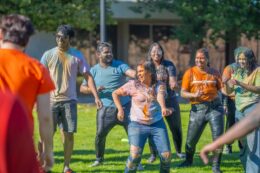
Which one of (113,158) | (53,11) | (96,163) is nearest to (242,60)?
(96,163)

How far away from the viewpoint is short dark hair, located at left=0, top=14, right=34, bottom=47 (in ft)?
15.4

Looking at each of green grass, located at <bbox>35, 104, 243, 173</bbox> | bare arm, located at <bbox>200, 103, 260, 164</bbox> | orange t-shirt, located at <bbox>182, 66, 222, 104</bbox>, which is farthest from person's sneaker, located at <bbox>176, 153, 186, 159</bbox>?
bare arm, located at <bbox>200, 103, 260, 164</bbox>

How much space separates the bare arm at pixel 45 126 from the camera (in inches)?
193

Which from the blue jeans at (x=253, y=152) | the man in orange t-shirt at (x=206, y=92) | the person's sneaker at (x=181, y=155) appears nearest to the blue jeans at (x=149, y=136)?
the blue jeans at (x=253, y=152)

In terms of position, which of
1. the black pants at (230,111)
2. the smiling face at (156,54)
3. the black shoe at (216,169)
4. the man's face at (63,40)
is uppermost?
the man's face at (63,40)

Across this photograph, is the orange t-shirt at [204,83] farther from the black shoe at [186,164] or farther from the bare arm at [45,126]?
the bare arm at [45,126]

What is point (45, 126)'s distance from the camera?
16.8ft

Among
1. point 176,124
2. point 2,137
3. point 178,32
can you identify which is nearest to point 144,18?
point 178,32

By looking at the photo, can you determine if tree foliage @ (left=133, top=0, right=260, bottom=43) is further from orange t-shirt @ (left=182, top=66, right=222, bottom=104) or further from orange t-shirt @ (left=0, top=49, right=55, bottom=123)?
orange t-shirt @ (left=0, top=49, right=55, bottom=123)

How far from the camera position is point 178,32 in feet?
84.8

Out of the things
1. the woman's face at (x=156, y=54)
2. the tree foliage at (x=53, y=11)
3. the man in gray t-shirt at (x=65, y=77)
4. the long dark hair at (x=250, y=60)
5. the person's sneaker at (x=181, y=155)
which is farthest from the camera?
the tree foliage at (x=53, y=11)

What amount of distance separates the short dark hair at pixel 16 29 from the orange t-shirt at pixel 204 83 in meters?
4.72

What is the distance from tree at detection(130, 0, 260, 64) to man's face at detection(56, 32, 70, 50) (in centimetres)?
1612

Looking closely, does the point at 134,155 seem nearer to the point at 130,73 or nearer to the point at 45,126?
the point at 130,73
